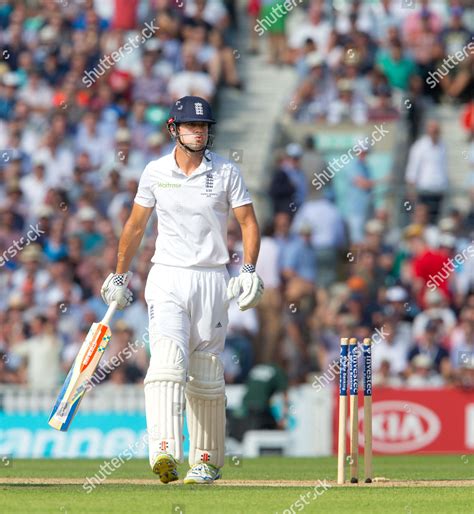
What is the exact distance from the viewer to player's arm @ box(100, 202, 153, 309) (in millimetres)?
9484

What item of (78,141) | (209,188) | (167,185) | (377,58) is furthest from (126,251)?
(377,58)

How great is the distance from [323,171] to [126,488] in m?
10.3

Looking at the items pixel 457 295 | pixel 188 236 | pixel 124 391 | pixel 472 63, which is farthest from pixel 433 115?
pixel 188 236

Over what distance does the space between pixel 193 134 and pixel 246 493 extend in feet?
7.46

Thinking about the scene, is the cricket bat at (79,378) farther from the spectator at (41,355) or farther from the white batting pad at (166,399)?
the spectator at (41,355)

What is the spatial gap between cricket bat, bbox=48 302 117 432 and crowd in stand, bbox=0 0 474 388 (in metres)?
6.96

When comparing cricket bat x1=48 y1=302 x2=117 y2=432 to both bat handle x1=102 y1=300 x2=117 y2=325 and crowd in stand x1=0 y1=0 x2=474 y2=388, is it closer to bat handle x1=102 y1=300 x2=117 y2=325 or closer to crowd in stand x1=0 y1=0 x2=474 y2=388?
bat handle x1=102 y1=300 x2=117 y2=325

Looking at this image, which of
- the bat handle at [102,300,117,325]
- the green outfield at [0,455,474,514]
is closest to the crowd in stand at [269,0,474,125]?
the green outfield at [0,455,474,514]

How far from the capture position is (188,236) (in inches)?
366

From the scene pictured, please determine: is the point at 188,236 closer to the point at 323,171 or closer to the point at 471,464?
the point at 471,464

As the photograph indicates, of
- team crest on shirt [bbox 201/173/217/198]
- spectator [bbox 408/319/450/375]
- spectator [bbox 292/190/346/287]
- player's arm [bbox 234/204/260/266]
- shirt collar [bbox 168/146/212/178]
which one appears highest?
spectator [bbox 292/190/346/287]

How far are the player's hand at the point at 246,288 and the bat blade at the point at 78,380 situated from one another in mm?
842

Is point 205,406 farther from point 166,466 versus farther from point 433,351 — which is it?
point 433,351

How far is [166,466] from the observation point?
8766 mm
